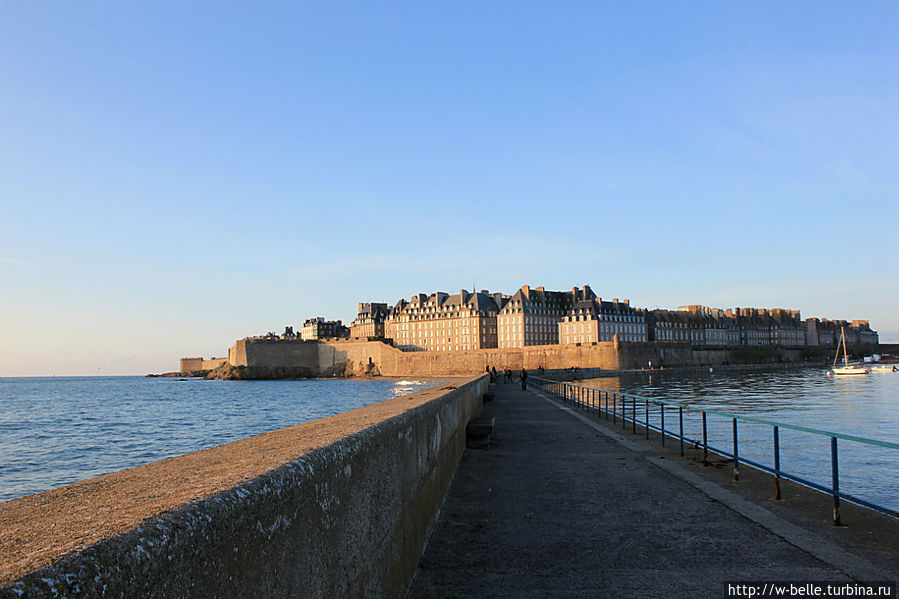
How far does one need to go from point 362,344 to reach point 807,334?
115 m

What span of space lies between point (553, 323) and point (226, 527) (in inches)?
4866

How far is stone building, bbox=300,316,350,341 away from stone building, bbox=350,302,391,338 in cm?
2591

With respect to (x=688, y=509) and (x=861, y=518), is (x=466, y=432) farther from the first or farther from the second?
(x=861, y=518)

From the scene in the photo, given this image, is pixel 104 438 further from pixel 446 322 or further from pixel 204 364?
pixel 204 364

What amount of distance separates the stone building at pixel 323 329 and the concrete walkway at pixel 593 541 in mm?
179553

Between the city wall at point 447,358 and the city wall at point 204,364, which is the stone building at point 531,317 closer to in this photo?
the city wall at point 447,358

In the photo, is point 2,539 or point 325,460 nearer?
point 2,539

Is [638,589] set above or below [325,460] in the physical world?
below

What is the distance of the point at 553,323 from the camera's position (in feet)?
406

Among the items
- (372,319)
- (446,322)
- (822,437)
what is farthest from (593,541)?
(372,319)

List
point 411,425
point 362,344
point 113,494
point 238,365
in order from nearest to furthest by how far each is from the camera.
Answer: point 113,494 → point 411,425 → point 362,344 → point 238,365

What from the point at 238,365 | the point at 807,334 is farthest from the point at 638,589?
the point at 807,334

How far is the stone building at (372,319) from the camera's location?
154m

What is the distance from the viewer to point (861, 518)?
6551 millimetres
